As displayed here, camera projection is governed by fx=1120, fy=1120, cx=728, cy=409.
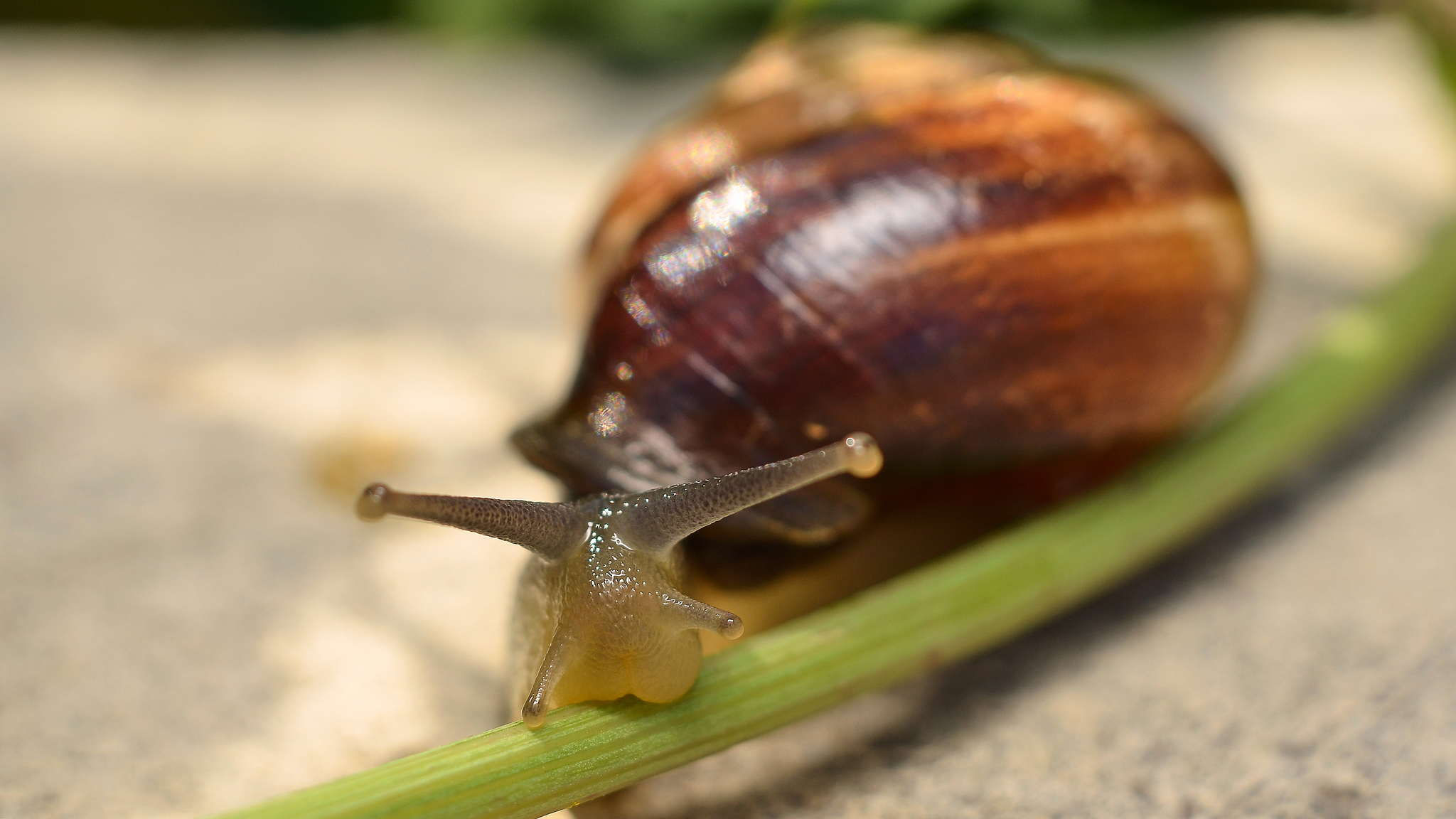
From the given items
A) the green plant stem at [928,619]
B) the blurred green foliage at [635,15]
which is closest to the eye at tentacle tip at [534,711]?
the green plant stem at [928,619]

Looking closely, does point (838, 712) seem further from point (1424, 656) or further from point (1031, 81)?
point (1031, 81)

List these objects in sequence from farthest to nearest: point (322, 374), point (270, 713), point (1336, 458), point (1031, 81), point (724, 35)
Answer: point (724, 35), point (322, 374), point (1336, 458), point (1031, 81), point (270, 713)

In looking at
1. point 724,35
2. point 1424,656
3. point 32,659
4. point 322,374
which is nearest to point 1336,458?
point 1424,656

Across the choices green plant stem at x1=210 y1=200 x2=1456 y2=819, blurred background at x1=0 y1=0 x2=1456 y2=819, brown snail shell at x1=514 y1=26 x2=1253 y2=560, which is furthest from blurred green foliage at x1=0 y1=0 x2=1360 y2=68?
green plant stem at x1=210 y1=200 x2=1456 y2=819

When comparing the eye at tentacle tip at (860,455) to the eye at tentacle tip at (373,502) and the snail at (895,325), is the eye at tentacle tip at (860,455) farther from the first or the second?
the eye at tentacle tip at (373,502)

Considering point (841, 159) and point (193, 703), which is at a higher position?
point (841, 159)

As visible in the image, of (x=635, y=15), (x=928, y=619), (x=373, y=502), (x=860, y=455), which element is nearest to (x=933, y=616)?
(x=928, y=619)

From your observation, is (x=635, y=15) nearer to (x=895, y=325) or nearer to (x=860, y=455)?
(x=895, y=325)
